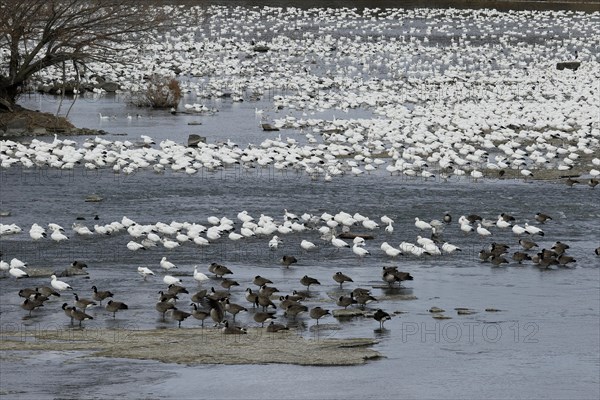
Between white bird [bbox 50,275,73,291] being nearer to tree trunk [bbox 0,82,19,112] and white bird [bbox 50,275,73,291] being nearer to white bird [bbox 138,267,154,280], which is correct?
white bird [bbox 138,267,154,280]

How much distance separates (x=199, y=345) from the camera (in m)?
14.2

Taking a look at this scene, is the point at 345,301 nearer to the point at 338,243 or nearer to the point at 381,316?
the point at 381,316

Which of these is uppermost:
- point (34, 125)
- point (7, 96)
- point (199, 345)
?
point (7, 96)

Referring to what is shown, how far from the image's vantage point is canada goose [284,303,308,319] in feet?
49.7

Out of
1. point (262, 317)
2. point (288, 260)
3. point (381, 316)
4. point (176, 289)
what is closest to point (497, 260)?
point (288, 260)

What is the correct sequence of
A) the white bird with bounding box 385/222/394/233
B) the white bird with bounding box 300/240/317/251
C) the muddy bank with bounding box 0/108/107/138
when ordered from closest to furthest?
the white bird with bounding box 300/240/317/251
the white bird with bounding box 385/222/394/233
the muddy bank with bounding box 0/108/107/138

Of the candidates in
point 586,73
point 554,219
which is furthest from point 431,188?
point 586,73

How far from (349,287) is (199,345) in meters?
3.08

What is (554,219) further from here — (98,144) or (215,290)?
(98,144)

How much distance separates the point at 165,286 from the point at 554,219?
7.55 m

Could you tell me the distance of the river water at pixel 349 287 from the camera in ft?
43.1

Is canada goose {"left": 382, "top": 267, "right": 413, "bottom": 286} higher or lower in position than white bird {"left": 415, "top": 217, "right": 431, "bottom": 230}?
lower

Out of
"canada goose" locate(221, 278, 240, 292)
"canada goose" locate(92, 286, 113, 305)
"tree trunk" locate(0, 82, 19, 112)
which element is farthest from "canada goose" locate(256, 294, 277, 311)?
"tree trunk" locate(0, 82, 19, 112)

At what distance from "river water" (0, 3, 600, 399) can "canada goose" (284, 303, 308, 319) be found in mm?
124
